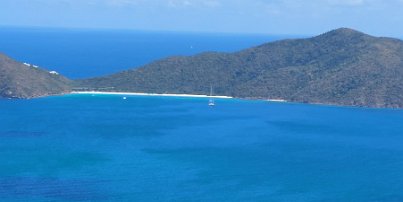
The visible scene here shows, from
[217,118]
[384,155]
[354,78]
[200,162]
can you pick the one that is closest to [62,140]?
[200,162]

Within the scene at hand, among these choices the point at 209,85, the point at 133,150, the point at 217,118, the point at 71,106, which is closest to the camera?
the point at 133,150

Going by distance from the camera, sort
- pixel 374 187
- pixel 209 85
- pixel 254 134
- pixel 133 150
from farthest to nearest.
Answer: pixel 209 85 → pixel 254 134 → pixel 133 150 → pixel 374 187

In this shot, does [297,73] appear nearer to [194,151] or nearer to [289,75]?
[289,75]

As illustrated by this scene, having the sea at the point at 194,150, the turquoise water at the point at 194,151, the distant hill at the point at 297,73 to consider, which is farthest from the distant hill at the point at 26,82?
the distant hill at the point at 297,73

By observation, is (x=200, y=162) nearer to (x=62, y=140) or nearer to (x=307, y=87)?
(x=62, y=140)

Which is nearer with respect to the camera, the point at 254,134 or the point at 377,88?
the point at 254,134

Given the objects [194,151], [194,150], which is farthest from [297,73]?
[194,151]

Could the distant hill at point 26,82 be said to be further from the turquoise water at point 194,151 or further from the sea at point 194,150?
the turquoise water at point 194,151
